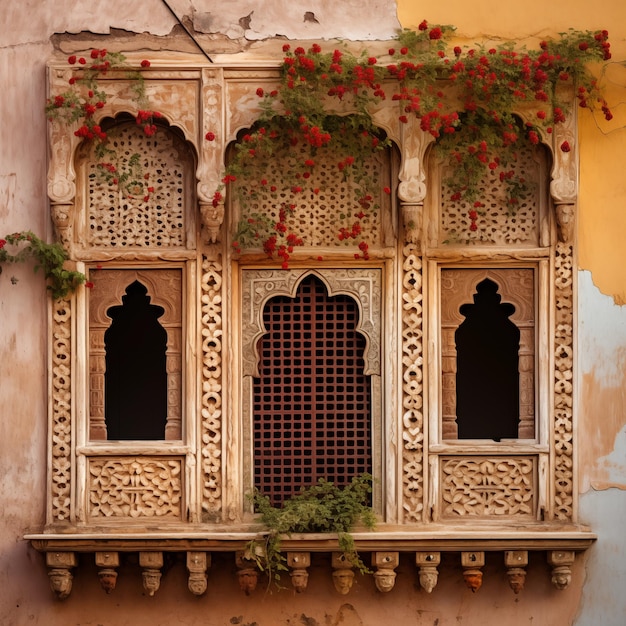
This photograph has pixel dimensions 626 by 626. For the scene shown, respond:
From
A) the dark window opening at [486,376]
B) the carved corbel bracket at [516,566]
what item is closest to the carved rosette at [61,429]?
the carved corbel bracket at [516,566]

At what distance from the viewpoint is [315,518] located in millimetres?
8320

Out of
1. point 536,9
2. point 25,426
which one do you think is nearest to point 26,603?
point 25,426

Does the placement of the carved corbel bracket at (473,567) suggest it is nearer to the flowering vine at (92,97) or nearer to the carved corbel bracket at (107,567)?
the carved corbel bracket at (107,567)

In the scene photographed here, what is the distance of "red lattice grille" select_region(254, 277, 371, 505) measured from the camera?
8.69 meters

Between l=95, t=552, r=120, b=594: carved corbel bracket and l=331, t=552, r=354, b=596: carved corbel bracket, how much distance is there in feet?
4.56

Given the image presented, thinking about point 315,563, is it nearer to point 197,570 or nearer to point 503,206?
point 197,570

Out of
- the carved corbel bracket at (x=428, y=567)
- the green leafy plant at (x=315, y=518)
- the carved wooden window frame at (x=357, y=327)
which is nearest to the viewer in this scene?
the green leafy plant at (x=315, y=518)

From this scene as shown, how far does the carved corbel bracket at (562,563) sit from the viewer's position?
8.38m

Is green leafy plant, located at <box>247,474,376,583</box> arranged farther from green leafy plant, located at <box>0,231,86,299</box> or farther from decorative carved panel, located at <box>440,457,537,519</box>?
green leafy plant, located at <box>0,231,86,299</box>

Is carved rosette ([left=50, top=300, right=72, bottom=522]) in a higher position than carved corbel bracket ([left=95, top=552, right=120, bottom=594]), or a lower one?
higher

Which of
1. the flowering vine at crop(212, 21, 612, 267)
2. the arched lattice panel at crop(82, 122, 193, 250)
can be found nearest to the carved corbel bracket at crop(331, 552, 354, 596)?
the flowering vine at crop(212, 21, 612, 267)

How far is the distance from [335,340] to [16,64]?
9.12 feet

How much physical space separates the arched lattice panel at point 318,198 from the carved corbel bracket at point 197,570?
Answer: 2139 millimetres

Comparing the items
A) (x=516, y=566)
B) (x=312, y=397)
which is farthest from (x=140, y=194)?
(x=516, y=566)
